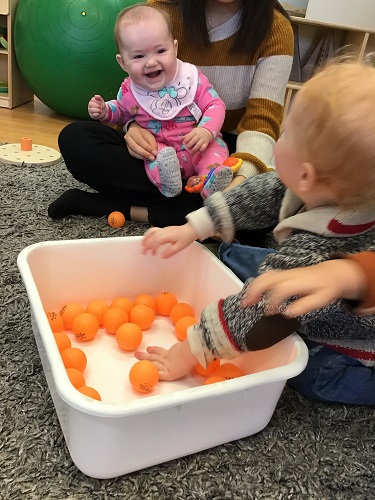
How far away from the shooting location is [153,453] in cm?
68

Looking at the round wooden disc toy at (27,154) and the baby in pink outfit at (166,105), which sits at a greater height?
the baby in pink outfit at (166,105)

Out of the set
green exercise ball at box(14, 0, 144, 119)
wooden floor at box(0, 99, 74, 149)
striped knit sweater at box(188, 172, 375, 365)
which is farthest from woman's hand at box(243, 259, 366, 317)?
green exercise ball at box(14, 0, 144, 119)

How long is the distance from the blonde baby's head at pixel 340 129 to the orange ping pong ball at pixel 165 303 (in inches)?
16.8

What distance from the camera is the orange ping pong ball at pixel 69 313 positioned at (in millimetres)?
920

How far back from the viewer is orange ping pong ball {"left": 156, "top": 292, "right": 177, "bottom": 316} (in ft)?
3.31

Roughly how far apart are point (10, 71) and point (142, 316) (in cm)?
177

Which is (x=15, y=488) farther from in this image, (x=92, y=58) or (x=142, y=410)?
(x=92, y=58)

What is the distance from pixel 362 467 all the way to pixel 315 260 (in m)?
0.31

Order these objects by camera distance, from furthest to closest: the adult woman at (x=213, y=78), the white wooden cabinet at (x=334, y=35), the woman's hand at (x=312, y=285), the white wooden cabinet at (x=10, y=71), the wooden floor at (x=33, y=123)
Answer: the white wooden cabinet at (x=334, y=35) < the white wooden cabinet at (x=10, y=71) < the wooden floor at (x=33, y=123) < the adult woman at (x=213, y=78) < the woman's hand at (x=312, y=285)

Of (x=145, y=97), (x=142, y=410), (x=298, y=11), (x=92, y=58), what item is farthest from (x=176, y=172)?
(x=298, y=11)

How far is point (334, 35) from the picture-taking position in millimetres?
2668

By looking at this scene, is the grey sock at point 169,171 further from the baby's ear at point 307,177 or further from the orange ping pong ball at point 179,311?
the baby's ear at point 307,177

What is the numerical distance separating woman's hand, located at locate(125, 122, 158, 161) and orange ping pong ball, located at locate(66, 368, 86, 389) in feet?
2.09

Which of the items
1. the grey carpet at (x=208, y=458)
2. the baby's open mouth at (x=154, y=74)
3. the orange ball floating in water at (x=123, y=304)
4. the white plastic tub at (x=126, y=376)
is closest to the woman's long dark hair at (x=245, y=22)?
the baby's open mouth at (x=154, y=74)
